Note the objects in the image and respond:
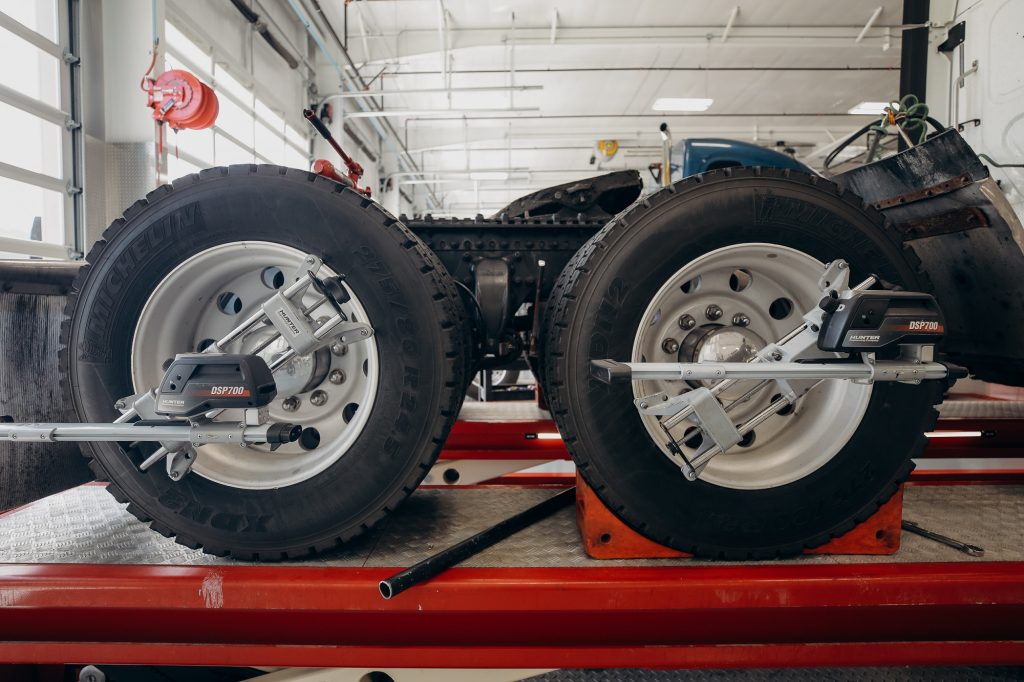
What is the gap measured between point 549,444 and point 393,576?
1.49 m

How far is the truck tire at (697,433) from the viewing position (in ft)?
4.08

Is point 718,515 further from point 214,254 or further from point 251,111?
point 251,111

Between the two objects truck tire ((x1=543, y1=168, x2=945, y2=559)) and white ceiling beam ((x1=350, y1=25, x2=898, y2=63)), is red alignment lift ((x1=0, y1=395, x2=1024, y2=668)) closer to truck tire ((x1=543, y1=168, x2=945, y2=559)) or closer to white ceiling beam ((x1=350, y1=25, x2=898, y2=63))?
truck tire ((x1=543, y1=168, x2=945, y2=559))

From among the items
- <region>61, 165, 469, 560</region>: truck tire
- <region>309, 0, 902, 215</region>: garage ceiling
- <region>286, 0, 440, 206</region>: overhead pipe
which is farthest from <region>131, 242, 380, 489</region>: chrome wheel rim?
<region>309, 0, 902, 215</region>: garage ceiling

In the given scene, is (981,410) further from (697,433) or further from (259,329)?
(259,329)

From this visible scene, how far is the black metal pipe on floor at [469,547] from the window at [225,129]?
17.0 feet

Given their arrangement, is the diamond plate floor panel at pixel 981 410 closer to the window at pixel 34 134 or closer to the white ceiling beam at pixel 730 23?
the window at pixel 34 134

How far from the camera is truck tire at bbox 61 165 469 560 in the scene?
1.24m

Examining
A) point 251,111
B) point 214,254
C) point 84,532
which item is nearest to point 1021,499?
point 214,254

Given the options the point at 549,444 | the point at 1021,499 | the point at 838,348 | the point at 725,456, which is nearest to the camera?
the point at 838,348

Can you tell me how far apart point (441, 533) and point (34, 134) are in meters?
4.98

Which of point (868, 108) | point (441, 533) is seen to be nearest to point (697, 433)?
point (441, 533)

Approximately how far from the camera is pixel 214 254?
1.31 meters

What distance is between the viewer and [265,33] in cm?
702
